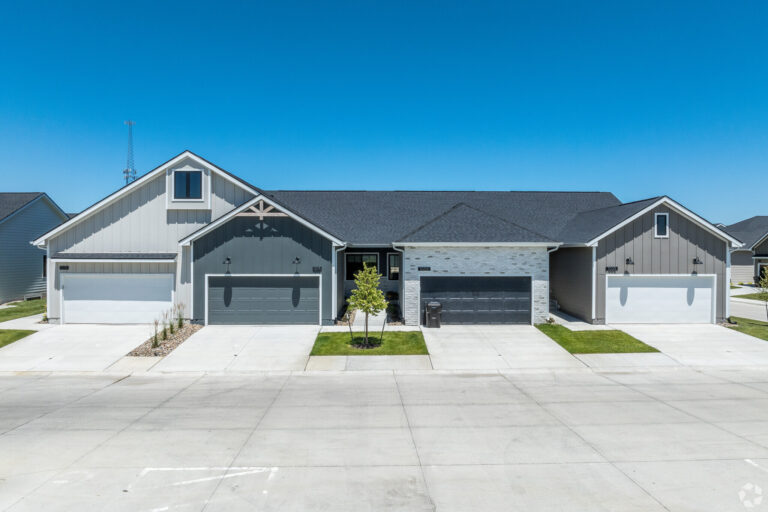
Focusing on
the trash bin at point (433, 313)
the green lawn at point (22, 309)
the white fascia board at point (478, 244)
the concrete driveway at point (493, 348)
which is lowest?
the concrete driveway at point (493, 348)

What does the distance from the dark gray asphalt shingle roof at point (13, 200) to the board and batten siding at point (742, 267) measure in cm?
5131

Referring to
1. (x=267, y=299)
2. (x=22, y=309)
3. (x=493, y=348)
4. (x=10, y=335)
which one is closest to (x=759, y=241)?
(x=493, y=348)

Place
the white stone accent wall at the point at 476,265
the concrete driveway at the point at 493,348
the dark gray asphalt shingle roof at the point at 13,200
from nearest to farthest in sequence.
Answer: the concrete driveway at the point at 493,348, the white stone accent wall at the point at 476,265, the dark gray asphalt shingle roof at the point at 13,200

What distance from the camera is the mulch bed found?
44.9ft

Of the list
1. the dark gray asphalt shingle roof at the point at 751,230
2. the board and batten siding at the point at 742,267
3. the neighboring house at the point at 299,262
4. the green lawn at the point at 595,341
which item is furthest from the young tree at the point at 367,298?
the board and batten siding at the point at 742,267

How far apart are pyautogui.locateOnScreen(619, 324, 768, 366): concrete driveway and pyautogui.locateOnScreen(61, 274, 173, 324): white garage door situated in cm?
1893

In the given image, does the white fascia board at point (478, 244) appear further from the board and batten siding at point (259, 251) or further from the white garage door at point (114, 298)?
the white garage door at point (114, 298)

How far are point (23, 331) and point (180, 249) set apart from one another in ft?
20.4

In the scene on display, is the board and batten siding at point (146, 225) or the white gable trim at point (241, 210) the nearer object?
the white gable trim at point (241, 210)

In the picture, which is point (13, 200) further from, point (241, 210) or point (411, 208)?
point (411, 208)

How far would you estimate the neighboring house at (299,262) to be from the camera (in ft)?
55.9

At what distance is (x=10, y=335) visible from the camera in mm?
15219

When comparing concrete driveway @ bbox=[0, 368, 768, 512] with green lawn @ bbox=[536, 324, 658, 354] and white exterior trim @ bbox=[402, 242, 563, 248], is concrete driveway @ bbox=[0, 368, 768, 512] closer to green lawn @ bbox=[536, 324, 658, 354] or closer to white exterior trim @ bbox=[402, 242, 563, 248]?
green lawn @ bbox=[536, 324, 658, 354]

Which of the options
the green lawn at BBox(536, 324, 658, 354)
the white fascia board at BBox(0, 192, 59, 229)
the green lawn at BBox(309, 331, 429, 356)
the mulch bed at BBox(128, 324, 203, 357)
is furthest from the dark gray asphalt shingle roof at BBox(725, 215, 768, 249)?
the white fascia board at BBox(0, 192, 59, 229)
